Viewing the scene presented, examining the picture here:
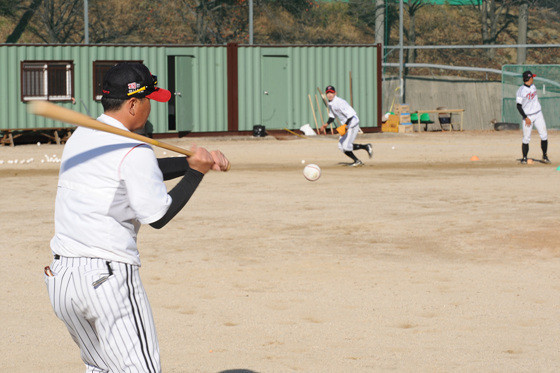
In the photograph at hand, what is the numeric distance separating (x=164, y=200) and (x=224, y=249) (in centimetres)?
712

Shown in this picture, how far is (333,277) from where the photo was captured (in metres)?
9.83

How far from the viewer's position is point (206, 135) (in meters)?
31.5

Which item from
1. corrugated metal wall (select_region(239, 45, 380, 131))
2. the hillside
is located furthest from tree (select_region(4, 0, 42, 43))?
corrugated metal wall (select_region(239, 45, 380, 131))

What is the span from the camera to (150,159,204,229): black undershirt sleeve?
4.43 meters

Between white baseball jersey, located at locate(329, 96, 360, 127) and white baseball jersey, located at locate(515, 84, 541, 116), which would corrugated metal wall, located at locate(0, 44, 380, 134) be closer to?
white baseball jersey, located at locate(329, 96, 360, 127)

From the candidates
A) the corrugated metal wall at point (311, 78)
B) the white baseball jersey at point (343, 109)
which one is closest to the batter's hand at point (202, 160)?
the white baseball jersey at point (343, 109)

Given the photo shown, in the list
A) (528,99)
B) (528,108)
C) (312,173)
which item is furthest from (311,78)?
(312,173)

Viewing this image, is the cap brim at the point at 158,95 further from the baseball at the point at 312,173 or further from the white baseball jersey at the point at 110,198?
the baseball at the point at 312,173

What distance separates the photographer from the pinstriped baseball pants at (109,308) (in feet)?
14.0

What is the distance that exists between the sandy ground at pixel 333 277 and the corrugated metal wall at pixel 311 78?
44.0 ft

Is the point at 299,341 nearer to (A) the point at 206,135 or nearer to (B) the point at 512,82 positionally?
(A) the point at 206,135

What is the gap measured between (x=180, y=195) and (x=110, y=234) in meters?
0.40

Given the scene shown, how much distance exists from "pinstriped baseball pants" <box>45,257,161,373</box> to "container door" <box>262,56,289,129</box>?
28084mm

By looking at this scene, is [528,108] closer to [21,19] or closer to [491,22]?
[491,22]
